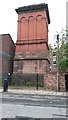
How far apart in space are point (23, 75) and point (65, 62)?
21.6 feet

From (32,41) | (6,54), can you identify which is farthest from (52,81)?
(6,54)

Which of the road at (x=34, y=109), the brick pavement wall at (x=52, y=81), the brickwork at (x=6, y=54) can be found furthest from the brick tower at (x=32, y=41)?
the road at (x=34, y=109)

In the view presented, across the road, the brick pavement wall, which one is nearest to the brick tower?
the brick pavement wall

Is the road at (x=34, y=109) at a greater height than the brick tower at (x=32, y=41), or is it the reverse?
the brick tower at (x=32, y=41)

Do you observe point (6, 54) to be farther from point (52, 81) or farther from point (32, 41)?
point (52, 81)

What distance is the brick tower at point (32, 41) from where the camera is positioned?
35.2m

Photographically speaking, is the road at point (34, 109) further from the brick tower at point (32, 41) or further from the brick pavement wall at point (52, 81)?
the brick tower at point (32, 41)

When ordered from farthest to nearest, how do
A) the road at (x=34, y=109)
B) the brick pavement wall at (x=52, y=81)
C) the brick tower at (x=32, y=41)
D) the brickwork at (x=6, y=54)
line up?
the brickwork at (x=6, y=54)
the brick tower at (x=32, y=41)
the brick pavement wall at (x=52, y=81)
the road at (x=34, y=109)

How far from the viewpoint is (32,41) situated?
36.7 meters

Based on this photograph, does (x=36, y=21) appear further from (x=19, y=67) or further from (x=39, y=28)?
(x=19, y=67)

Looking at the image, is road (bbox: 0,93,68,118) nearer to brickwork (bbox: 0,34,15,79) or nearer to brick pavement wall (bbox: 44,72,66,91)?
brick pavement wall (bbox: 44,72,66,91)

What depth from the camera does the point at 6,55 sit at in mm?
38469

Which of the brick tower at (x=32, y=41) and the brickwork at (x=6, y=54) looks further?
the brickwork at (x=6, y=54)

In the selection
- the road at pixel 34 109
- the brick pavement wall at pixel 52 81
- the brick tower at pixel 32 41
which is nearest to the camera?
the road at pixel 34 109
